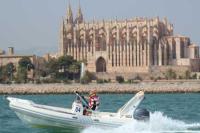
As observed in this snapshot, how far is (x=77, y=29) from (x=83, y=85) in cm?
5492

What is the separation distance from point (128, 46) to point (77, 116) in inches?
4838

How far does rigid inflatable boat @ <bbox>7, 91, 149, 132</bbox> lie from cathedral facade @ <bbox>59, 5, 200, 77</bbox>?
366ft

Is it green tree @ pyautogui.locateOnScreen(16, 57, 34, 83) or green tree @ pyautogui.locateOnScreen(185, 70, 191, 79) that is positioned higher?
green tree @ pyautogui.locateOnScreen(16, 57, 34, 83)

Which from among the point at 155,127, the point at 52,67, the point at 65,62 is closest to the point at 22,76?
the point at 52,67

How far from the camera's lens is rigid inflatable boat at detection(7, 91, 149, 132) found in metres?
30.4

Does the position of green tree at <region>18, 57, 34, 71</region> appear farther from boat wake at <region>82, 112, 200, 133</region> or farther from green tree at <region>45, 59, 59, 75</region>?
boat wake at <region>82, 112, 200, 133</region>

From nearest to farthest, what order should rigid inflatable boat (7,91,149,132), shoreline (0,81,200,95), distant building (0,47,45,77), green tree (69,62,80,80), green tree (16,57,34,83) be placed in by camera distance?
rigid inflatable boat (7,91,149,132) → shoreline (0,81,200,95) → green tree (16,57,34,83) → green tree (69,62,80,80) → distant building (0,47,45,77)

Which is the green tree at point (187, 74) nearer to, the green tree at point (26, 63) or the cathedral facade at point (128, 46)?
the cathedral facade at point (128, 46)

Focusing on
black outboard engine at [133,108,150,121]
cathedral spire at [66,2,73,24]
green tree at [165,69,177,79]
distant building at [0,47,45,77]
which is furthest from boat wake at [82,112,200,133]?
cathedral spire at [66,2,73,24]

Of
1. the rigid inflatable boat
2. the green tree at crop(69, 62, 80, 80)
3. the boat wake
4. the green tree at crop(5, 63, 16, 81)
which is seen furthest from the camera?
the green tree at crop(5, 63, 16, 81)

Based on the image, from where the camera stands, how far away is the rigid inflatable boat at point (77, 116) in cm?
A: 3036

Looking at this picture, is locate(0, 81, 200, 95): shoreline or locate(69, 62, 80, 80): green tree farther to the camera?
locate(69, 62, 80, 80): green tree

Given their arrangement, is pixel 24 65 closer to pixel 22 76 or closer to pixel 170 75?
pixel 22 76

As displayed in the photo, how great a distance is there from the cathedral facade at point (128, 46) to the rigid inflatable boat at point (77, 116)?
366ft
